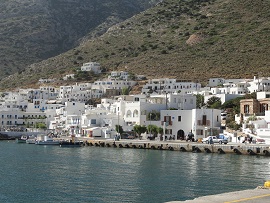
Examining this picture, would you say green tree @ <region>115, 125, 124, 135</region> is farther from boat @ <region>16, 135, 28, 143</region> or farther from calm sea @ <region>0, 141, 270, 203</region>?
calm sea @ <region>0, 141, 270, 203</region>

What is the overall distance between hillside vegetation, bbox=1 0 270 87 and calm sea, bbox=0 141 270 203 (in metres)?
61.5

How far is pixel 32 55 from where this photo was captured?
182625 millimetres

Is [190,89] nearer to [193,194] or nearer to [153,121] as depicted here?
[153,121]

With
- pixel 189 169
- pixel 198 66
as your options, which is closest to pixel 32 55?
pixel 198 66

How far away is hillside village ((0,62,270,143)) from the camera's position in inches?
2965

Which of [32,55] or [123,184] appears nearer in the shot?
[123,184]

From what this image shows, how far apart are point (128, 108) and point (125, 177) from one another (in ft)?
150

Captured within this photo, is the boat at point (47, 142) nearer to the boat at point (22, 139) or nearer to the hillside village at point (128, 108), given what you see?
the boat at point (22, 139)

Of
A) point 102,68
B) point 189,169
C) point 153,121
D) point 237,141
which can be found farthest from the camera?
point 102,68

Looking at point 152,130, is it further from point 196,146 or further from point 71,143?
point 196,146

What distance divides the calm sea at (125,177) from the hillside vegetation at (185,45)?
6150 cm

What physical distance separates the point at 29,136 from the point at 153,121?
2530 centimetres

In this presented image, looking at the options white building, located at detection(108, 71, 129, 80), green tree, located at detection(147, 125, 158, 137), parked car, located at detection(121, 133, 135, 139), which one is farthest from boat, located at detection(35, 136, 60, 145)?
white building, located at detection(108, 71, 129, 80)

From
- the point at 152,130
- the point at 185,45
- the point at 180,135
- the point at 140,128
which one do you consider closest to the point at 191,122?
the point at 180,135
